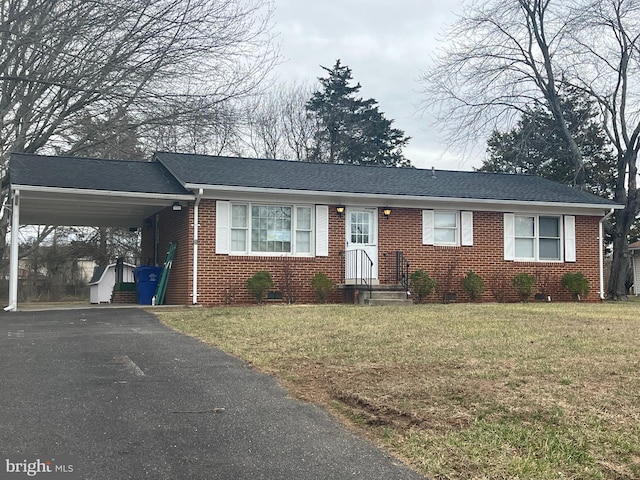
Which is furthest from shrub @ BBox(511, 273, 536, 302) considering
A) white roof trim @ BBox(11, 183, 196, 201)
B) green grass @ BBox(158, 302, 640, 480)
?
white roof trim @ BBox(11, 183, 196, 201)

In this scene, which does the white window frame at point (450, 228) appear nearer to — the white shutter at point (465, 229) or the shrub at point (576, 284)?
the white shutter at point (465, 229)

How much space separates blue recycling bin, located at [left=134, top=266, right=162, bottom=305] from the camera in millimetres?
17594

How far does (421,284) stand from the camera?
669 inches

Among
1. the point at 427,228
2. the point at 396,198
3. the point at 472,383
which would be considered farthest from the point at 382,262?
the point at 472,383

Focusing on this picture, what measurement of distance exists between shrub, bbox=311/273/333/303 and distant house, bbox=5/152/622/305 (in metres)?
0.29

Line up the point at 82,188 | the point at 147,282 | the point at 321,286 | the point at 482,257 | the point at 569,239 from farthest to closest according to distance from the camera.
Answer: the point at 569,239 < the point at 482,257 < the point at 147,282 < the point at 321,286 < the point at 82,188

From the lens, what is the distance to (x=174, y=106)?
1936 cm

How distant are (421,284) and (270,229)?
12.9 ft

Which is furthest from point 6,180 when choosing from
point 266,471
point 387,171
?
point 266,471

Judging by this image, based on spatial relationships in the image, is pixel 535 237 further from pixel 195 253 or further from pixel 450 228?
pixel 195 253

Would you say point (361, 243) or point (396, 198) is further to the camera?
point (361, 243)

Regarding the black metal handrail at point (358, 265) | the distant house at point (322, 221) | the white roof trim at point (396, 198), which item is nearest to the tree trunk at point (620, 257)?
the distant house at point (322, 221)

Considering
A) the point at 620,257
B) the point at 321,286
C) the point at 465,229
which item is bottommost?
the point at 321,286

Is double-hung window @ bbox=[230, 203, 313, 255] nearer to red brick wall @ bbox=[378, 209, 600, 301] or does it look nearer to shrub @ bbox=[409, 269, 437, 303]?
red brick wall @ bbox=[378, 209, 600, 301]
